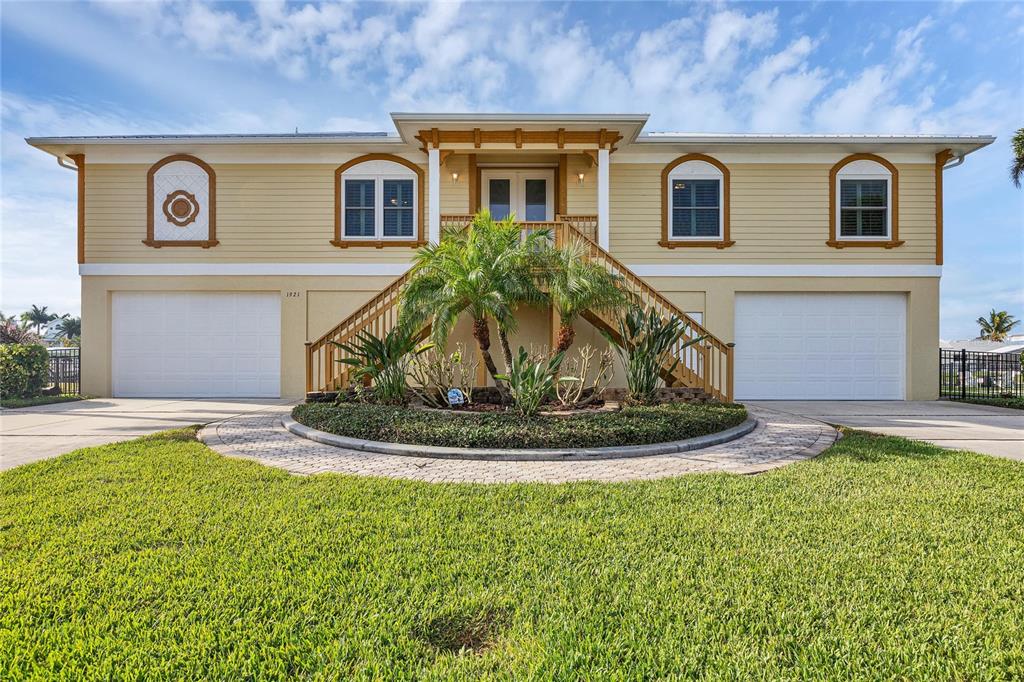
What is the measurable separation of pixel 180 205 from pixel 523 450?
1062 cm

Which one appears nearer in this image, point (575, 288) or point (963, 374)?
point (575, 288)

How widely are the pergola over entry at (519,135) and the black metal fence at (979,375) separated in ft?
30.0

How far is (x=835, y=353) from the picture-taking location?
36.1ft

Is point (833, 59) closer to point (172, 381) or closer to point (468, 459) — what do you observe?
point (468, 459)

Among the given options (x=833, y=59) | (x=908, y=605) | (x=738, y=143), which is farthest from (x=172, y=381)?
(x=833, y=59)

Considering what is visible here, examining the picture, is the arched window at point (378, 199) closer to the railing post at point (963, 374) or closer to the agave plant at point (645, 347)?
the agave plant at point (645, 347)

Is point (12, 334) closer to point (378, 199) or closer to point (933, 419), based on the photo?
point (378, 199)

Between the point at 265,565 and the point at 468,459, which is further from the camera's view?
the point at 468,459

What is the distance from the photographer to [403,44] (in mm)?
11016

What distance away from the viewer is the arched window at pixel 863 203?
1090cm

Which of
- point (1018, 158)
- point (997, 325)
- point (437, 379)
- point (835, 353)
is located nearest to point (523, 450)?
point (437, 379)

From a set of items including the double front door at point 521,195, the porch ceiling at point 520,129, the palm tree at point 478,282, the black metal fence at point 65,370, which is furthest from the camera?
the black metal fence at point 65,370

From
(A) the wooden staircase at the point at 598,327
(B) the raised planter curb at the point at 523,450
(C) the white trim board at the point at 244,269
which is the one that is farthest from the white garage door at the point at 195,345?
(B) the raised planter curb at the point at 523,450

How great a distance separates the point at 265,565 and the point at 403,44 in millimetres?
11782
